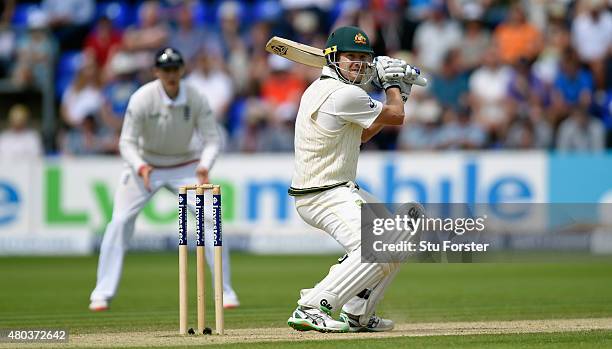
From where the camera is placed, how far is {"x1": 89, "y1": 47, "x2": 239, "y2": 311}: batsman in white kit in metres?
9.79

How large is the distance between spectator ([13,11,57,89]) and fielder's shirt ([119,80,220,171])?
30.9 feet

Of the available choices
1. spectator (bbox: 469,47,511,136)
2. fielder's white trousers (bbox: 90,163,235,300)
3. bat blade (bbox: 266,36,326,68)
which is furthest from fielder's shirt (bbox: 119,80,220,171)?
spectator (bbox: 469,47,511,136)

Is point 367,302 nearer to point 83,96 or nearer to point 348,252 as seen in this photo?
point 348,252

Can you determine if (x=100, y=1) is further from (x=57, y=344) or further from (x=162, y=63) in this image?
(x=57, y=344)

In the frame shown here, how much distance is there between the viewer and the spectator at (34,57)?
62.9 feet

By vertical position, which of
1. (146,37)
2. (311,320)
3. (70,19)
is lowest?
(311,320)

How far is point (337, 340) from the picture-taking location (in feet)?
22.6

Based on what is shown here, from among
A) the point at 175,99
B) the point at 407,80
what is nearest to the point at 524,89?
the point at 175,99

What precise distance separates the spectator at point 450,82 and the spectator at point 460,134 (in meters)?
0.64

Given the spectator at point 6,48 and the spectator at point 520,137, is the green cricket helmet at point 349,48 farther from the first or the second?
the spectator at point 6,48

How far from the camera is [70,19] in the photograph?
792 inches

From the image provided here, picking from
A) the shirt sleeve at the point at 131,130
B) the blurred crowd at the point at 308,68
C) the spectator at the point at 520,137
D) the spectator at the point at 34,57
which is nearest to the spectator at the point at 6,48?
the blurred crowd at the point at 308,68

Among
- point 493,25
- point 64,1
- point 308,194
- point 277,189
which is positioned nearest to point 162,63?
point 308,194

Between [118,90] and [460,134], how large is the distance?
5.50 meters
